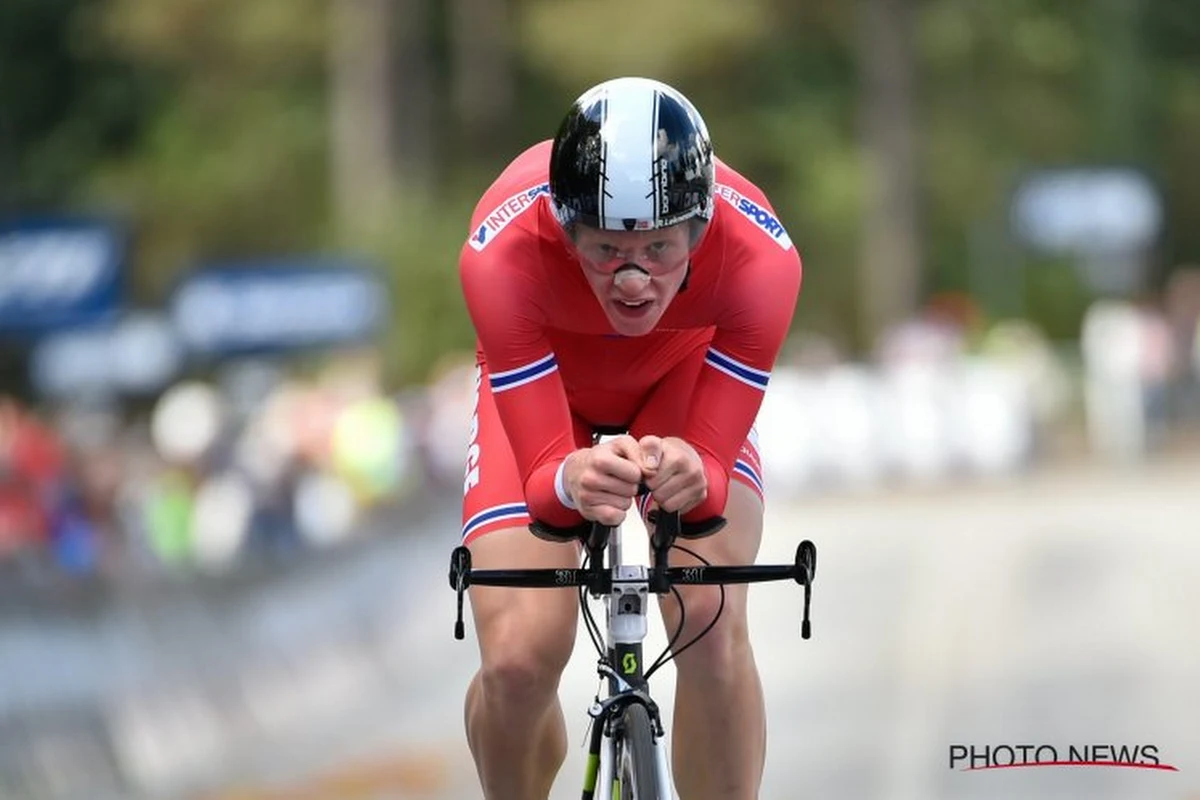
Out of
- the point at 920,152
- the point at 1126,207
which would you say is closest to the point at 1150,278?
the point at 920,152

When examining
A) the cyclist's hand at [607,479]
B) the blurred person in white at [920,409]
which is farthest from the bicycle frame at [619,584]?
the blurred person in white at [920,409]

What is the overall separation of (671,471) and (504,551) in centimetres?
90

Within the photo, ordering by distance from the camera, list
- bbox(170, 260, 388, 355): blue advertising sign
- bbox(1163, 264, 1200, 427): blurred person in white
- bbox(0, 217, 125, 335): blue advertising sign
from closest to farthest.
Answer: bbox(0, 217, 125, 335): blue advertising sign → bbox(170, 260, 388, 355): blue advertising sign → bbox(1163, 264, 1200, 427): blurred person in white

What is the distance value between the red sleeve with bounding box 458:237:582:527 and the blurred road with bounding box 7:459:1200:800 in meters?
4.16

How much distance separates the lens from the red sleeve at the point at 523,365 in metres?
5.61

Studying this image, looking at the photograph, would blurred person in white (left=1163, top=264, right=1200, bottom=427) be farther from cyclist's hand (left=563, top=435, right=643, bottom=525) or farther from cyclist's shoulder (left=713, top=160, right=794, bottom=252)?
cyclist's hand (left=563, top=435, right=643, bottom=525)

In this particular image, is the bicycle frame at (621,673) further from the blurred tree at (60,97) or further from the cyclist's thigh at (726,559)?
the blurred tree at (60,97)

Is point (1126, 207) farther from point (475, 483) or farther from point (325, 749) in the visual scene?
point (475, 483)

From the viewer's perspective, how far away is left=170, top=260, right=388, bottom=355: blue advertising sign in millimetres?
19734

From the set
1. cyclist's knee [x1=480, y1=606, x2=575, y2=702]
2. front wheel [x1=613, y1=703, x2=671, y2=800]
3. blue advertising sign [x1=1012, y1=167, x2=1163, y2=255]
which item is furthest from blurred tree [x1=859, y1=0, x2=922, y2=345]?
front wheel [x1=613, y1=703, x2=671, y2=800]

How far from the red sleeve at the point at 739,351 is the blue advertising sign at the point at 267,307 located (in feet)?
46.9

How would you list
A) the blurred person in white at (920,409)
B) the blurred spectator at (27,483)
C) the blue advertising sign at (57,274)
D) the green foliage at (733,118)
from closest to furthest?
the blue advertising sign at (57,274) → the blurred spectator at (27,483) → the blurred person in white at (920,409) → the green foliage at (733,118)

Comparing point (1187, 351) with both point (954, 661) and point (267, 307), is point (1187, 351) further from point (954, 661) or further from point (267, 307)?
point (954, 661)

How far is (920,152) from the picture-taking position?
4891 cm
